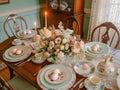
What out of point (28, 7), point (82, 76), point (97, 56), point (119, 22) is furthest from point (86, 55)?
point (28, 7)

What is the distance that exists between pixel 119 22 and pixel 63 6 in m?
1.13

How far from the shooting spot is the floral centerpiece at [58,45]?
1.27 metres

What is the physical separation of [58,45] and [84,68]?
1.04 ft

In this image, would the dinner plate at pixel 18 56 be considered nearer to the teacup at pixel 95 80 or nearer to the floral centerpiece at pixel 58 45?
the floral centerpiece at pixel 58 45

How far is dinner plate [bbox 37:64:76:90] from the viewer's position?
43.4 inches

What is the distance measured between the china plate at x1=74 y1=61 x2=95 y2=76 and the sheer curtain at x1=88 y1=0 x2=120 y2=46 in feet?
5.04

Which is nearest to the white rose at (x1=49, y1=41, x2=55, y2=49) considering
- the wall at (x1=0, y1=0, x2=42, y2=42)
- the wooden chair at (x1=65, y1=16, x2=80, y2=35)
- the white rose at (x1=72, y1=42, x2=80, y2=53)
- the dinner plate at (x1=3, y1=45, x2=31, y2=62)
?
the white rose at (x1=72, y1=42, x2=80, y2=53)

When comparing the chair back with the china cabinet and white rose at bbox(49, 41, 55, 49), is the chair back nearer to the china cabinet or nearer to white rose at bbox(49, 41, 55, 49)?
the china cabinet

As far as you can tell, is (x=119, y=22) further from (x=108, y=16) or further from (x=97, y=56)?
(x=97, y=56)

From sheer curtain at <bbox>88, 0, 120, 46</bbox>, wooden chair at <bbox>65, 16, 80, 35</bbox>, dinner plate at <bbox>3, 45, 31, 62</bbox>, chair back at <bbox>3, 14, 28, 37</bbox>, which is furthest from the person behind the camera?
sheer curtain at <bbox>88, 0, 120, 46</bbox>

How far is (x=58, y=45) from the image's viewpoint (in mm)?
1277

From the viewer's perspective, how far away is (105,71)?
1.19 meters

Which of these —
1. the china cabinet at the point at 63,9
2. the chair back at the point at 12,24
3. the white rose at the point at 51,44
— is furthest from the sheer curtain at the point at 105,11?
the white rose at the point at 51,44

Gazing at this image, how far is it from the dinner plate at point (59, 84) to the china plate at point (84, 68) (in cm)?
7
